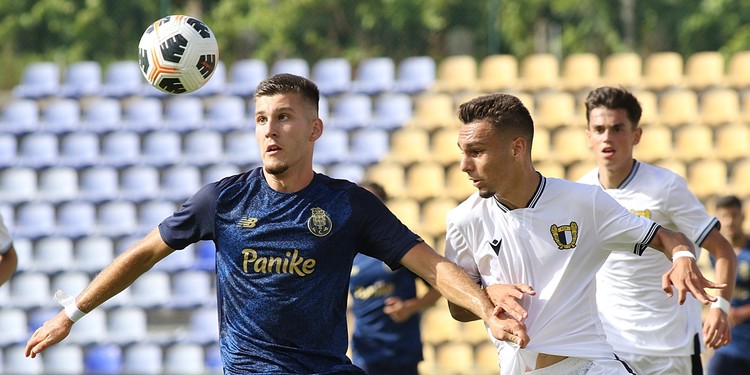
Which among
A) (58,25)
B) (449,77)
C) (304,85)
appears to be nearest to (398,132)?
(449,77)

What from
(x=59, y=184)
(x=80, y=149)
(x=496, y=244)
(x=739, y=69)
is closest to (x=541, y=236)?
(x=496, y=244)

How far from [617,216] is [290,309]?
1484 mm

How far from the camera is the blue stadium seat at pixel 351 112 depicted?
1430 centimetres

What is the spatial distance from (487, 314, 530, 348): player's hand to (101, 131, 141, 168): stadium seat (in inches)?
426

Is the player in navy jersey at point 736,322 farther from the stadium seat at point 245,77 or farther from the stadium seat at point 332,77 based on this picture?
the stadium seat at point 245,77

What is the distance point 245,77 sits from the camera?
15.3m

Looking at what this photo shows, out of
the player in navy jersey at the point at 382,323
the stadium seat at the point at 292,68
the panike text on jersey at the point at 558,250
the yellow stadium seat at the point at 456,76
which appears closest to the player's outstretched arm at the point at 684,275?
the panike text on jersey at the point at 558,250

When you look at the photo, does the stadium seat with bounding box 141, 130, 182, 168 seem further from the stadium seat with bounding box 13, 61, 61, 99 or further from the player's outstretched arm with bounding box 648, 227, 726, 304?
the player's outstretched arm with bounding box 648, 227, 726, 304

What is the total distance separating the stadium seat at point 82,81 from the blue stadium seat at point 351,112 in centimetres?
346

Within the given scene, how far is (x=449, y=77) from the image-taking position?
48.4 ft

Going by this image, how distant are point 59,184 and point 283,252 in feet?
34.5

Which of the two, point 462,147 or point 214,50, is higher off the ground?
point 214,50

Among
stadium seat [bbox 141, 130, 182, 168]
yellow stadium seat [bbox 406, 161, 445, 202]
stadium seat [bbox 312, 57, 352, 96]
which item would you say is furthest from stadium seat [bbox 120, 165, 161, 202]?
yellow stadium seat [bbox 406, 161, 445, 202]

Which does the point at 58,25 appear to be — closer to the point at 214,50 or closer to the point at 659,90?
the point at 659,90
